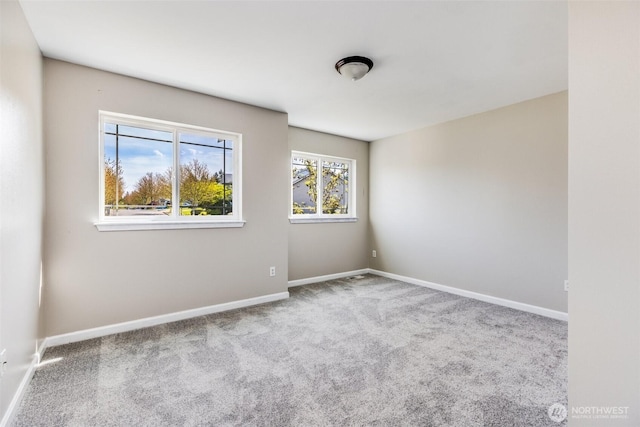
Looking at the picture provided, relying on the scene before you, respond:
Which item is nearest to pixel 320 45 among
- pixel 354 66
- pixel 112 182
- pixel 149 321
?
pixel 354 66

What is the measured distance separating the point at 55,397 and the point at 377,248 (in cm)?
441

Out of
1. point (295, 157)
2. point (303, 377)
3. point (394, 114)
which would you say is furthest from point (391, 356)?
point (295, 157)

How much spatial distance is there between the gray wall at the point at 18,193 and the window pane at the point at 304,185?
2.99 meters

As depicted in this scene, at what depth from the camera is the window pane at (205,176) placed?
335 cm

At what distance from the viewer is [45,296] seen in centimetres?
255

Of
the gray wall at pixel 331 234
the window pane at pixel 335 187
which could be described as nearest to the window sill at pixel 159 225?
the gray wall at pixel 331 234

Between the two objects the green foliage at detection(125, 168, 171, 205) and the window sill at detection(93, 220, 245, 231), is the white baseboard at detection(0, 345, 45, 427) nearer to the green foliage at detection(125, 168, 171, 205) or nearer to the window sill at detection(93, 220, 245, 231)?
the window sill at detection(93, 220, 245, 231)

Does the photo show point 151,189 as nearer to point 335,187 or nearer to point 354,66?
point 354,66

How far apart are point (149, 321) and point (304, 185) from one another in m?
2.81

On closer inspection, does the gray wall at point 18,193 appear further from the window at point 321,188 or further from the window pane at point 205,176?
the window at point 321,188

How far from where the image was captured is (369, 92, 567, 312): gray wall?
330 centimetres

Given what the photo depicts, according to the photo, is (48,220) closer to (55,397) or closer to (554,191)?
(55,397)

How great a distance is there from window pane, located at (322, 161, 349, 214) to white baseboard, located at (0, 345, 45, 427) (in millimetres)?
3735

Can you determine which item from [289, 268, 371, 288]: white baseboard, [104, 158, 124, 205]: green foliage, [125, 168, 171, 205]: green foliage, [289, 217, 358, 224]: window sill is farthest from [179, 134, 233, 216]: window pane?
[289, 268, 371, 288]: white baseboard
